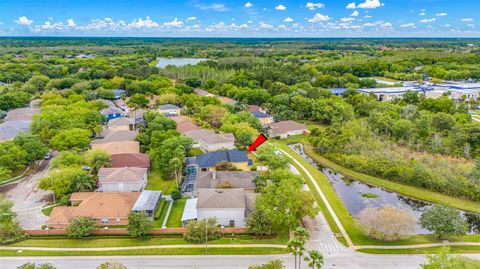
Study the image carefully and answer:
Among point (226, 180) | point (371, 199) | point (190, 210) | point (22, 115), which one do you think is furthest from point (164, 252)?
point (22, 115)

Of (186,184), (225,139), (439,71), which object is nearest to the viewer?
(186,184)

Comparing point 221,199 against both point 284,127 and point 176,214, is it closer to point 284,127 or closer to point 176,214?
point 176,214

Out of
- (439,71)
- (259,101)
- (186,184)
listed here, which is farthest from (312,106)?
(439,71)

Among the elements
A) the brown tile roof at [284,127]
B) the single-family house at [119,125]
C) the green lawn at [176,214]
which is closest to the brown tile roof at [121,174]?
the green lawn at [176,214]

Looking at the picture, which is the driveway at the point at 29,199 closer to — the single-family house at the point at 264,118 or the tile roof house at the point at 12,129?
the tile roof house at the point at 12,129

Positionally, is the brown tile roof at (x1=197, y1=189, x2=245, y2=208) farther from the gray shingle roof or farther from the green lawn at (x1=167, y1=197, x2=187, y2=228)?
the gray shingle roof

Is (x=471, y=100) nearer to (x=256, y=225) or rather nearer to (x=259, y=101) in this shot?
(x=259, y=101)
